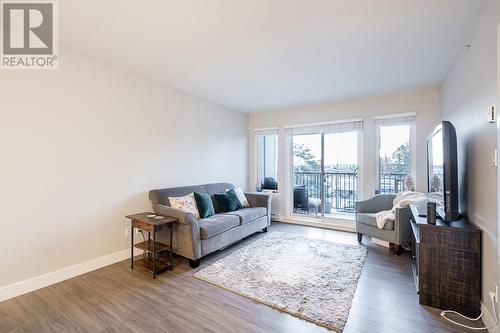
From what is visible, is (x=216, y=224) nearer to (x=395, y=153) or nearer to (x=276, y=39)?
(x=276, y=39)

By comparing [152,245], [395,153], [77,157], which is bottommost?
[152,245]

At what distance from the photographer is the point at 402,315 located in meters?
1.88

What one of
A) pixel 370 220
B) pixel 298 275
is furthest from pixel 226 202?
pixel 370 220

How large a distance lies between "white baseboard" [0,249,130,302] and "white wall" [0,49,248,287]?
55mm

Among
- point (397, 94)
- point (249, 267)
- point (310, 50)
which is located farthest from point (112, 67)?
point (397, 94)

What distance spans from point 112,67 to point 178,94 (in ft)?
3.40

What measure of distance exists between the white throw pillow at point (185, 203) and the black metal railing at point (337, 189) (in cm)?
263

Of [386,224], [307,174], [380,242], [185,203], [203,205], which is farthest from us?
[307,174]

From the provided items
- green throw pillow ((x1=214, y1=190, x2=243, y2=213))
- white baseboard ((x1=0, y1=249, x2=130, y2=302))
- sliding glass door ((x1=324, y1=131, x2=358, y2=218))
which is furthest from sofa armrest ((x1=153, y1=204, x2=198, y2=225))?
sliding glass door ((x1=324, y1=131, x2=358, y2=218))

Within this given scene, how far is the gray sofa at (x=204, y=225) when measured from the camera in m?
2.74

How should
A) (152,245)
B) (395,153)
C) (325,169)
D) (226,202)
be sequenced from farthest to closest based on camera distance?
(325,169), (395,153), (226,202), (152,245)

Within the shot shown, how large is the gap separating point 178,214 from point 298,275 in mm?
1536

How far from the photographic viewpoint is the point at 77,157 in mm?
2557

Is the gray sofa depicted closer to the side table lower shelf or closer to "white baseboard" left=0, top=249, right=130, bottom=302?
the side table lower shelf
